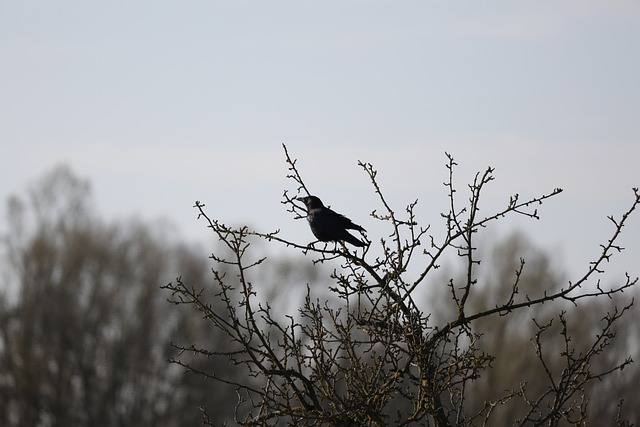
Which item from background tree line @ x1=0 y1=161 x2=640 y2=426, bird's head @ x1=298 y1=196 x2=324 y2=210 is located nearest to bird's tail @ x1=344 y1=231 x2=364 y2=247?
bird's head @ x1=298 y1=196 x2=324 y2=210

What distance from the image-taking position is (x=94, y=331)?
3594 centimetres

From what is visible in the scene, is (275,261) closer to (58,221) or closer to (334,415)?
(58,221)

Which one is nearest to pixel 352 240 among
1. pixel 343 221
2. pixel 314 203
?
pixel 343 221

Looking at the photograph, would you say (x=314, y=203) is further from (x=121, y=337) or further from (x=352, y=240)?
(x=121, y=337)

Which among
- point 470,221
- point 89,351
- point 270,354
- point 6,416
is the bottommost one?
point 270,354

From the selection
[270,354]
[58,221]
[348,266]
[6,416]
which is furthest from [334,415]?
[58,221]

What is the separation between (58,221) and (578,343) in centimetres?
1843

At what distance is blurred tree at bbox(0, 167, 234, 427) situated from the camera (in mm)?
34344

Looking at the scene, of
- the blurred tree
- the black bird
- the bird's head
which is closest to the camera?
the bird's head

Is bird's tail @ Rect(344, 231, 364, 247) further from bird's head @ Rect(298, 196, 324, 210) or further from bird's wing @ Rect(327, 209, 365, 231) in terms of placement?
bird's head @ Rect(298, 196, 324, 210)

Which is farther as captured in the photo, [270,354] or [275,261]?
[275,261]

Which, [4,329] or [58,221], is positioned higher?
[58,221]

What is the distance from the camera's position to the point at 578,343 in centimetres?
3953

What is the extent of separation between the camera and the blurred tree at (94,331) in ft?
113
